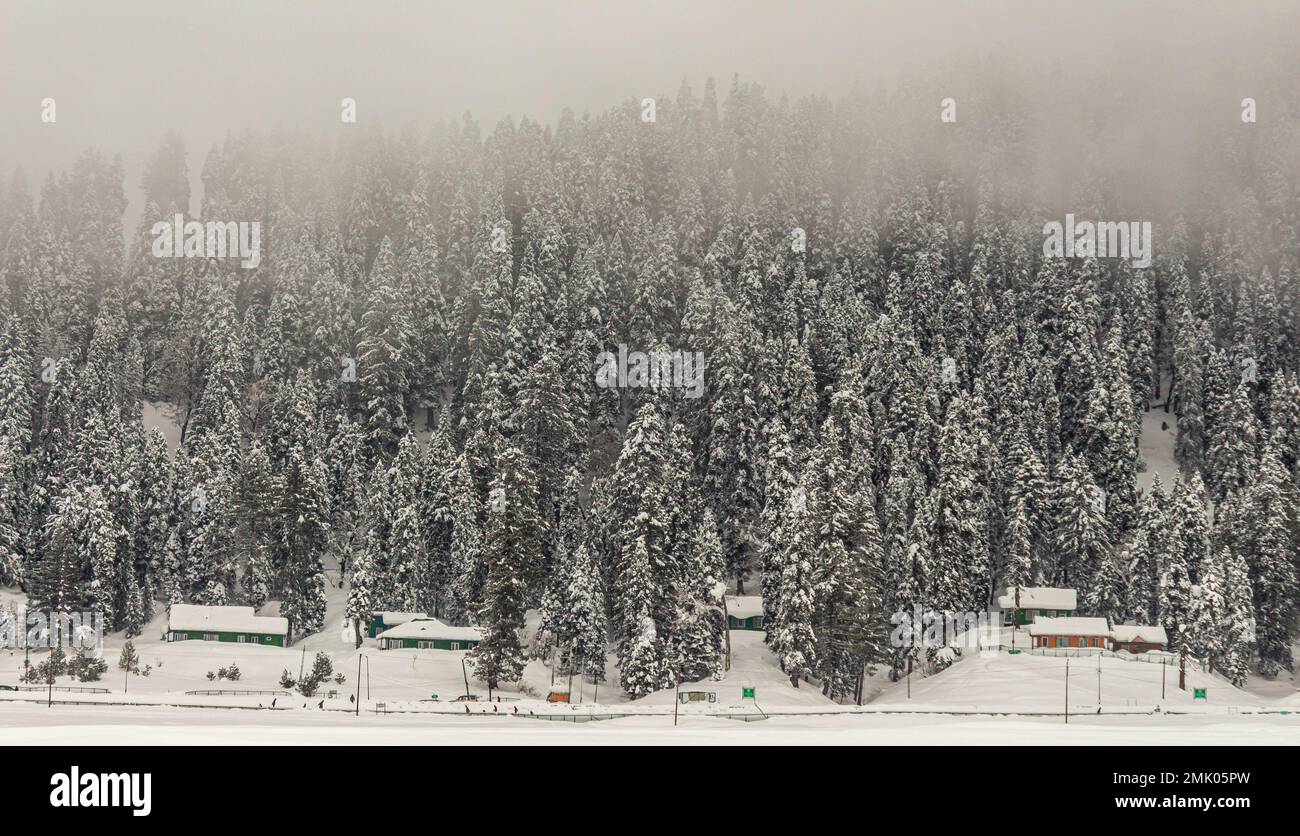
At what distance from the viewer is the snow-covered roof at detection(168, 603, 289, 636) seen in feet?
292

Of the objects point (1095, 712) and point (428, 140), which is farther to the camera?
point (428, 140)

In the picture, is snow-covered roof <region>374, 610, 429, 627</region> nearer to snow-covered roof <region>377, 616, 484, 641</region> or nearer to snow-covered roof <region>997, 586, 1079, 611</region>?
snow-covered roof <region>377, 616, 484, 641</region>

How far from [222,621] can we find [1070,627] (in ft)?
220

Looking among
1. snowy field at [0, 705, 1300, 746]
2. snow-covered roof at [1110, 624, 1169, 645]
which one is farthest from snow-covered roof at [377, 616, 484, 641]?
snow-covered roof at [1110, 624, 1169, 645]

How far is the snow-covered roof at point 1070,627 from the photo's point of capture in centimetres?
8581

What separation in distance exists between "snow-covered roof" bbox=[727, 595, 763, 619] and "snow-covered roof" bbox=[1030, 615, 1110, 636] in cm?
2186

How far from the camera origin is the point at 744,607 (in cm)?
9362

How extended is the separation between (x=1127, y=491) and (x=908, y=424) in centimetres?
2160

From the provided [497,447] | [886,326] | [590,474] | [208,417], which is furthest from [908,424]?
[208,417]

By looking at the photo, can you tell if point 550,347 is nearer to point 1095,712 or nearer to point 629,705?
point 629,705

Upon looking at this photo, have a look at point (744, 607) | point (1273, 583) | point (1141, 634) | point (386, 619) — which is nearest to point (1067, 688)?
point (1141, 634)

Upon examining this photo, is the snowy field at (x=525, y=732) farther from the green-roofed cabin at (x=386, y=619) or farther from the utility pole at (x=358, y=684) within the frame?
the green-roofed cabin at (x=386, y=619)

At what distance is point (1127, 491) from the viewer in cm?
10512

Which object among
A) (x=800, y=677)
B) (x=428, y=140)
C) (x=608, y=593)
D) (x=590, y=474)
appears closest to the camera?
(x=800, y=677)
